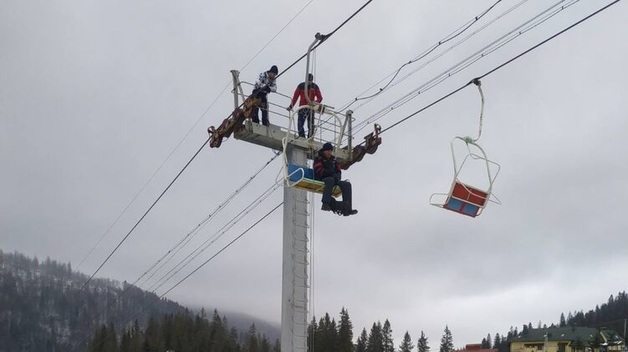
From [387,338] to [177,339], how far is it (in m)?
32.4

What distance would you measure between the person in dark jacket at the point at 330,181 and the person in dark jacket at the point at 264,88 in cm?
282

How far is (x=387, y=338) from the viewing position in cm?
10656

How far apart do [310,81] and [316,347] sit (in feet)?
252

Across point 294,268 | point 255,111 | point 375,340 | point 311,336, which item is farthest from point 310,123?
point 375,340

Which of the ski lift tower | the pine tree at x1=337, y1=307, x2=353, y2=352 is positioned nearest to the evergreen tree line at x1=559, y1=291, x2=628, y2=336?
the pine tree at x1=337, y1=307, x2=353, y2=352

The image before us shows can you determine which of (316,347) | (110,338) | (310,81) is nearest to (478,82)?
(310,81)

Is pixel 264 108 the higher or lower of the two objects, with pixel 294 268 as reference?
higher

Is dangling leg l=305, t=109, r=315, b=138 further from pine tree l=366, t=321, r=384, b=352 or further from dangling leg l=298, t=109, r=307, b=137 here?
pine tree l=366, t=321, r=384, b=352

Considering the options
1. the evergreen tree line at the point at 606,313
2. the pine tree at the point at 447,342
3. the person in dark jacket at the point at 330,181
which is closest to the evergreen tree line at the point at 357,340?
the pine tree at the point at 447,342

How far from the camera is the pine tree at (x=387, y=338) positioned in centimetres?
10516

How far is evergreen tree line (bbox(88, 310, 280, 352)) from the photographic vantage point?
102375 mm

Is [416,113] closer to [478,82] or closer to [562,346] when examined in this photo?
[478,82]

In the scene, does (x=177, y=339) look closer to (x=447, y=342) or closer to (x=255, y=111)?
(x=447, y=342)

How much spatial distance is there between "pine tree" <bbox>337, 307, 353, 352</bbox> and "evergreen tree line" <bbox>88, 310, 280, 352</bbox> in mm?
13192
